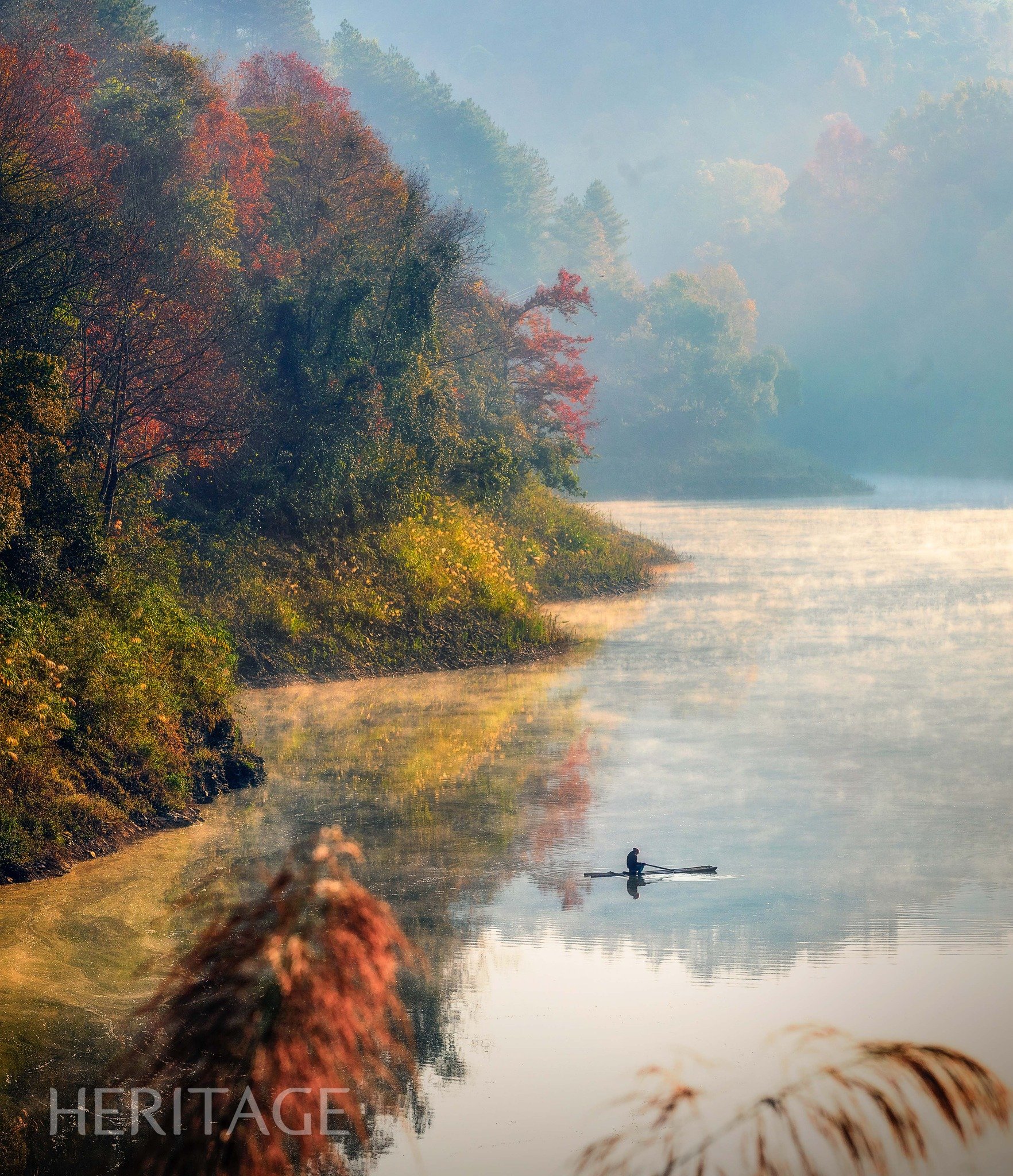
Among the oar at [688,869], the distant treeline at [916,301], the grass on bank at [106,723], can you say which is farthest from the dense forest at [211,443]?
the distant treeline at [916,301]

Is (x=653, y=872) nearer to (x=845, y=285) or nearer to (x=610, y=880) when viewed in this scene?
(x=610, y=880)

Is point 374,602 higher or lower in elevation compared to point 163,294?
lower

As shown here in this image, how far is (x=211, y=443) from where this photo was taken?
70.0 ft

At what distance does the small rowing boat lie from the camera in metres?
11.7

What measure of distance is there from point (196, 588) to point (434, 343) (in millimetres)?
7865

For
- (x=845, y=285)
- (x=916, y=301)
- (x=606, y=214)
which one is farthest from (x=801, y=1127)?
(x=606, y=214)

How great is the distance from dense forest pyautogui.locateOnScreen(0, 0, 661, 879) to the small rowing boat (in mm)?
4310

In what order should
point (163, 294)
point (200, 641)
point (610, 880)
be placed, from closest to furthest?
1. point (610, 880)
2. point (200, 641)
3. point (163, 294)

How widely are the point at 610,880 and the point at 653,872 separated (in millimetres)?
396

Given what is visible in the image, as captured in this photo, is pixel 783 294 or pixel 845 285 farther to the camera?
pixel 783 294

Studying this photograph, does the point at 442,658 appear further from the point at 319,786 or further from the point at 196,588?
the point at 319,786

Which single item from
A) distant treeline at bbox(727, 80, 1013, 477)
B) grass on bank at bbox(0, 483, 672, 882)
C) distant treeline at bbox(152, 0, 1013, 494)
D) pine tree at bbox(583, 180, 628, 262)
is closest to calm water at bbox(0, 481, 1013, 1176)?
grass on bank at bbox(0, 483, 672, 882)

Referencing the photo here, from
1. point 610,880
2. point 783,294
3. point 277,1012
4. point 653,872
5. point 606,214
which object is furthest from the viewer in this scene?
point 783,294

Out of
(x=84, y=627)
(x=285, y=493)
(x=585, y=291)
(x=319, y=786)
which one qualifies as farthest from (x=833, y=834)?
(x=585, y=291)
